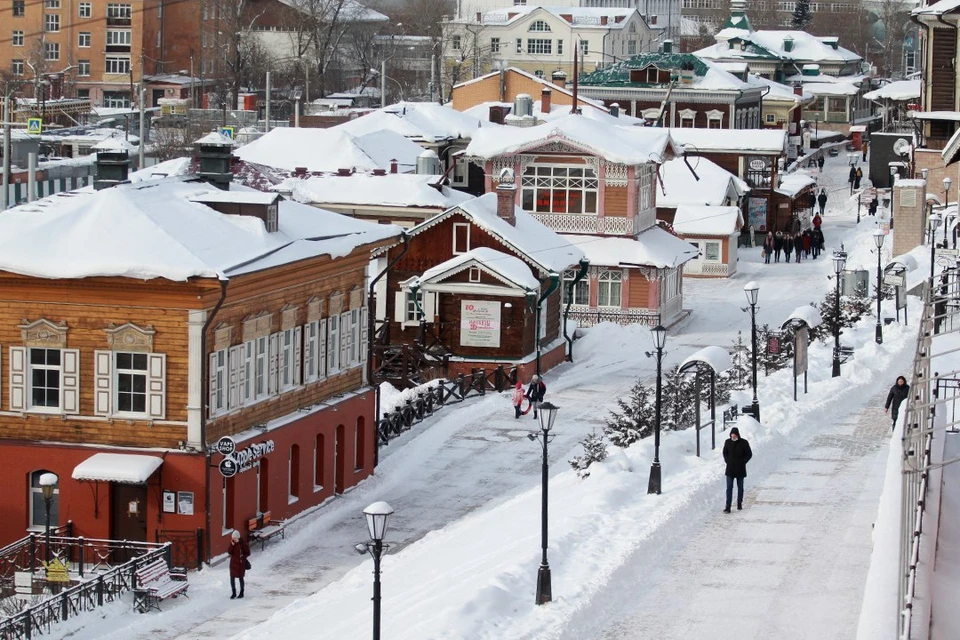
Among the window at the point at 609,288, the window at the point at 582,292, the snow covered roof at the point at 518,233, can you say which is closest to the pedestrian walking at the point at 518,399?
the snow covered roof at the point at 518,233

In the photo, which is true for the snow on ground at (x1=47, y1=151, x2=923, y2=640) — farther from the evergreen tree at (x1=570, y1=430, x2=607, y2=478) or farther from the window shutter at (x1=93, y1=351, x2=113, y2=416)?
the window shutter at (x1=93, y1=351, x2=113, y2=416)

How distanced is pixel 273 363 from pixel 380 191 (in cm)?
2071

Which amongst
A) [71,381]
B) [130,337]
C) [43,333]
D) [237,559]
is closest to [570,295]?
[130,337]

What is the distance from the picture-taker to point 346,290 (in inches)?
1422

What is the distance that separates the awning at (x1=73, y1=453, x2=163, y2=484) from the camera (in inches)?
1155

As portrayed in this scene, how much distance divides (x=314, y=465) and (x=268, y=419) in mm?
2013

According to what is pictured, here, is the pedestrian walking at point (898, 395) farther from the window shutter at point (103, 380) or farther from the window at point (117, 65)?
the window at point (117, 65)

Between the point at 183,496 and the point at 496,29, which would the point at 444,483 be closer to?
the point at 183,496

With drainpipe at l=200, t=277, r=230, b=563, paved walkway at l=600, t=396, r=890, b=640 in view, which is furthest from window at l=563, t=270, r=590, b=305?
drainpipe at l=200, t=277, r=230, b=563

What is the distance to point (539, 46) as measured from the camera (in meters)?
137

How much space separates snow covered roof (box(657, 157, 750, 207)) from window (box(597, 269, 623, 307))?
13716 millimetres

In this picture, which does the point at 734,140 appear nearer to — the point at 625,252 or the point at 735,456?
the point at 625,252

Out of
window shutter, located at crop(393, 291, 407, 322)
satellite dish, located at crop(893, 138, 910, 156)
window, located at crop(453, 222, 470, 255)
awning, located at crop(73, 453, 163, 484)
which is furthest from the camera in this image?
satellite dish, located at crop(893, 138, 910, 156)

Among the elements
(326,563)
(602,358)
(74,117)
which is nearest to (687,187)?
(602,358)
